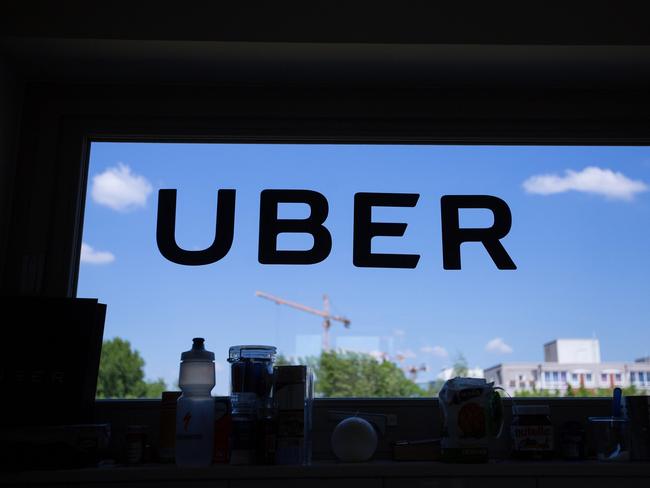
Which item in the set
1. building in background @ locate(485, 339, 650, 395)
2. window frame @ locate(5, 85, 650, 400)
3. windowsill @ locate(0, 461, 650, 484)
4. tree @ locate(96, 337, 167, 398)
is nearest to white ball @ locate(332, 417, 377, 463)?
windowsill @ locate(0, 461, 650, 484)

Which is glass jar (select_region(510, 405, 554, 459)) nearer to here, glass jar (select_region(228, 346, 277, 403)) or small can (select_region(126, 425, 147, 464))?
glass jar (select_region(228, 346, 277, 403))

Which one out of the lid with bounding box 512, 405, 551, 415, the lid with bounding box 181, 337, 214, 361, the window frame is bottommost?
the lid with bounding box 512, 405, 551, 415

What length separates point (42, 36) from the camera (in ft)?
6.00

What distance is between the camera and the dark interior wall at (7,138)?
193 centimetres

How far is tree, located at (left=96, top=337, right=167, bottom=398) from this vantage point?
194cm

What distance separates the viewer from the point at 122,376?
76.9 inches

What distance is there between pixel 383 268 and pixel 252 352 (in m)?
0.49

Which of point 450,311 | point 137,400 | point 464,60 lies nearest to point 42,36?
point 137,400

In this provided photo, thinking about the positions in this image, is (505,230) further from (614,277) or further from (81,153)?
(81,153)

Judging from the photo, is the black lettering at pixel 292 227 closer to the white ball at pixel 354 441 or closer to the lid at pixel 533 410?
the white ball at pixel 354 441

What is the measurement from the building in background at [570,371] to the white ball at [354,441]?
460mm

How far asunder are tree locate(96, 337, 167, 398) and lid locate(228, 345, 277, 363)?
0.25m

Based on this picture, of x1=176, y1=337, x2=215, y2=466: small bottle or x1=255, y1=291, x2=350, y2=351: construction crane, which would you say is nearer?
x1=176, y1=337, x2=215, y2=466: small bottle

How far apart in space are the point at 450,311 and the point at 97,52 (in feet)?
4.19
